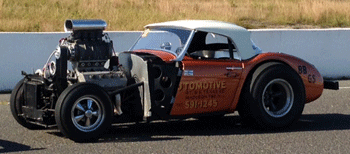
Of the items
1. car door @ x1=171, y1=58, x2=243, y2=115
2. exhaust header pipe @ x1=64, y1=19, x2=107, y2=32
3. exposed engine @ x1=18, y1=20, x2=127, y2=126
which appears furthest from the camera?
car door @ x1=171, y1=58, x2=243, y2=115

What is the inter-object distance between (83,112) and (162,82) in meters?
1.05

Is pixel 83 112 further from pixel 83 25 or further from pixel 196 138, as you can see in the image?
pixel 196 138

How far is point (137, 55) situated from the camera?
8344 millimetres

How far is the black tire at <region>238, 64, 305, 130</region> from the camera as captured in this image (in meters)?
8.53

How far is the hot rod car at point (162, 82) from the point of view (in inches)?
305

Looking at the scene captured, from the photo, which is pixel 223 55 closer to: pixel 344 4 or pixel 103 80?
pixel 103 80

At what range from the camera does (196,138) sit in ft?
26.7

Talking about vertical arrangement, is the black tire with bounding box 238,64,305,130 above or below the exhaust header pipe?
below

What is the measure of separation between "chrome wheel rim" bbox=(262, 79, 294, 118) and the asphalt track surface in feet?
0.89

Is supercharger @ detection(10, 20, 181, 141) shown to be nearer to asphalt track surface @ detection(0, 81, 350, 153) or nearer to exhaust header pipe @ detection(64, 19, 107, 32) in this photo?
exhaust header pipe @ detection(64, 19, 107, 32)

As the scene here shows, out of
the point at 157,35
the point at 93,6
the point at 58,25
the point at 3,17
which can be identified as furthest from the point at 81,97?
the point at 93,6

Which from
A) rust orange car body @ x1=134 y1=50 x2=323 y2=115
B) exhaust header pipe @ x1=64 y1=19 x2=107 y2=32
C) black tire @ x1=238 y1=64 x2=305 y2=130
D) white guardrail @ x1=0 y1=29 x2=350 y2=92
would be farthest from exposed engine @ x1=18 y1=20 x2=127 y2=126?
white guardrail @ x1=0 y1=29 x2=350 y2=92

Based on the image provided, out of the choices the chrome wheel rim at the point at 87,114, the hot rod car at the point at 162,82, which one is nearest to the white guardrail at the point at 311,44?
the hot rod car at the point at 162,82

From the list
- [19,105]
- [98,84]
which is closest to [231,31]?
[98,84]
